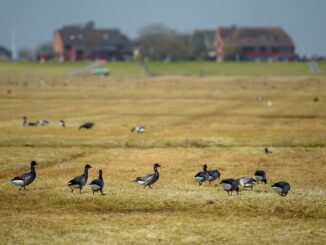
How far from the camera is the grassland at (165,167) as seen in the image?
2550 centimetres

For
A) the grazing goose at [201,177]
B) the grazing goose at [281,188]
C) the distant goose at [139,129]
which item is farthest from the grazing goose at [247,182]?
the distant goose at [139,129]

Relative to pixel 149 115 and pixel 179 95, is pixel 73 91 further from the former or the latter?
pixel 149 115

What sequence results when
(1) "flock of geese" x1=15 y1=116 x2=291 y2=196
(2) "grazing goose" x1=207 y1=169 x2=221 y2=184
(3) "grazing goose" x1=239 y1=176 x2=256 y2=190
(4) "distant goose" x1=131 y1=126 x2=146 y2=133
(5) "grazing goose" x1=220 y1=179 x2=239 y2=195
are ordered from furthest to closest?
(4) "distant goose" x1=131 y1=126 x2=146 y2=133 < (2) "grazing goose" x1=207 y1=169 x2=221 y2=184 < (3) "grazing goose" x1=239 y1=176 x2=256 y2=190 < (1) "flock of geese" x1=15 y1=116 x2=291 y2=196 < (5) "grazing goose" x1=220 y1=179 x2=239 y2=195

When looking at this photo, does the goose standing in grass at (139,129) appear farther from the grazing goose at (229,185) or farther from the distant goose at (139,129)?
the grazing goose at (229,185)

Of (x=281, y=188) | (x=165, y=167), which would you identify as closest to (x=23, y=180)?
(x=165, y=167)

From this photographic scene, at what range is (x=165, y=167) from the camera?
132ft

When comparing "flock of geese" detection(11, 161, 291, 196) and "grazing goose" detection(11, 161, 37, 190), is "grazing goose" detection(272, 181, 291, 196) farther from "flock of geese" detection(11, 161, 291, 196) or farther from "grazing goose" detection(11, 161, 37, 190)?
"grazing goose" detection(11, 161, 37, 190)

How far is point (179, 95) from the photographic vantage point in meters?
112

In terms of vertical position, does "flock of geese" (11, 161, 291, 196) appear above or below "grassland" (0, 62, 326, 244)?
above

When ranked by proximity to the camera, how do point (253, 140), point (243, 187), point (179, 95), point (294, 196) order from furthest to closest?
point (179, 95) < point (253, 140) < point (243, 187) < point (294, 196)

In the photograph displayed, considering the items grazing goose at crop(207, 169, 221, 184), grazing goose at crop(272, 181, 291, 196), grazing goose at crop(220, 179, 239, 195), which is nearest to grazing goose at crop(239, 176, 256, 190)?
grazing goose at crop(220, 179, 239, 195)

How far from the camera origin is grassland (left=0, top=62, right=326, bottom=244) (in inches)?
1004

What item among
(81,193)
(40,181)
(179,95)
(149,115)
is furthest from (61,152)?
(179,95)

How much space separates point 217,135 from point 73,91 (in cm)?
6554
